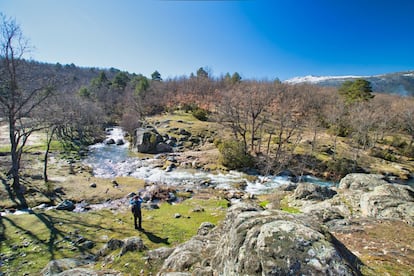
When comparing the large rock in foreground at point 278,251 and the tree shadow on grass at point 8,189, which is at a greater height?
the large rock in foreground at point 278,251

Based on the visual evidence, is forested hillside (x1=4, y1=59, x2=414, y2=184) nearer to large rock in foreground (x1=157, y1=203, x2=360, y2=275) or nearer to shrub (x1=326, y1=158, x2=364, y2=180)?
shrub (x1=326, y1=158, x2=364, y2=180)

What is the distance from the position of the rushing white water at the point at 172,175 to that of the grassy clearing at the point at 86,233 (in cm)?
754

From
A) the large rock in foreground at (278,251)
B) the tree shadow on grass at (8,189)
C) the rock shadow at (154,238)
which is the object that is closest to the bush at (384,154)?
the rock shadow at (154,238)

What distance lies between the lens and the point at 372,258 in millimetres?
4891

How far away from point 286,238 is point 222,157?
25.3m

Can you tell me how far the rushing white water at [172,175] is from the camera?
22.5 meters

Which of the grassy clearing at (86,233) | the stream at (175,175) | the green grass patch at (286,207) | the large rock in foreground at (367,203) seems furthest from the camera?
the stream at (175,175)

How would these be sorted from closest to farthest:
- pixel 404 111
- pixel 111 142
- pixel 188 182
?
pixel 188 182, pixel 404 111, pixel 111 142

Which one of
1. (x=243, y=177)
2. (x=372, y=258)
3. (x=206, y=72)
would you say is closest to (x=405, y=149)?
(x=243, y=177)

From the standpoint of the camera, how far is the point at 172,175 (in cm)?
2491

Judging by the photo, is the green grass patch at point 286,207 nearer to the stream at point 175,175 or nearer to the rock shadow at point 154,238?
the stream at point 175,175

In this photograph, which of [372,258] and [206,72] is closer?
[372,258]

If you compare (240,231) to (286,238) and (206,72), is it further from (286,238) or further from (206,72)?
(206,72)

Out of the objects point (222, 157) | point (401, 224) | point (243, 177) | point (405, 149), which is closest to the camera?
point (401, 224)
